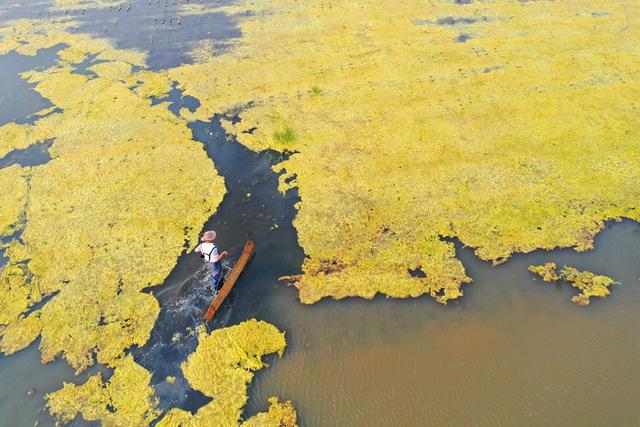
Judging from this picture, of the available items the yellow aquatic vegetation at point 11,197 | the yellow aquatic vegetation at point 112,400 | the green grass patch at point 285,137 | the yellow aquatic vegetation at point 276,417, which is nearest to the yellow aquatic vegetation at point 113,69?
the yellow aquatic vegetation at point 11,197

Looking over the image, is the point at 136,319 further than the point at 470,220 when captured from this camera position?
No

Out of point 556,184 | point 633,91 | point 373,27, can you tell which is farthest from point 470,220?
point 373,27

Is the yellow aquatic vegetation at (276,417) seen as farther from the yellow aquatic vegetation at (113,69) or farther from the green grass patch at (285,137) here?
the yellow aquatic vegetation at (113,69)

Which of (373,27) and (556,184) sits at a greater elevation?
(373,27)

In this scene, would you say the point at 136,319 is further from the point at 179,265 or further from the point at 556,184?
the point at 556,184

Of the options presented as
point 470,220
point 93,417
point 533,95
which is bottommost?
point 93,417

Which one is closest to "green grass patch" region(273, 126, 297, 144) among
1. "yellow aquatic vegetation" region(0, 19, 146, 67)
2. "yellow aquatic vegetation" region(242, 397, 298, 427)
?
"yellow aquatic vegetation" region(242, 397, 298, 427)
